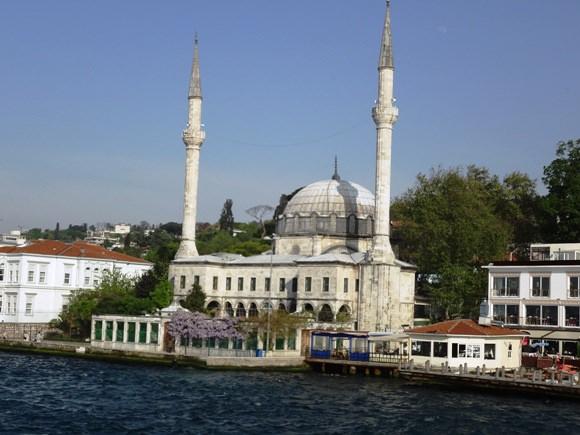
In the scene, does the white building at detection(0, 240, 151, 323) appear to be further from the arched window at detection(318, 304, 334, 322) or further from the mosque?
the arched window at detection(318, 304, 334, 322)

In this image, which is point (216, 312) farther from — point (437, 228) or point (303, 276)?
point (437, 228)

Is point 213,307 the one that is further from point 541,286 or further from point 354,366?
point 541,286

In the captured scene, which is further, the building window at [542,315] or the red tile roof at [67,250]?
the red tile roof at [67,250]

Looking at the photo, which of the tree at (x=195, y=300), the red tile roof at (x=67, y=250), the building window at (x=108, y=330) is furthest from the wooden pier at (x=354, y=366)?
the red tile roof at (x=67, y=250)

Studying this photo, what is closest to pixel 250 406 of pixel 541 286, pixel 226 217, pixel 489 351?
pixel 489 351

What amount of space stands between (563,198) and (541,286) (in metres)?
13.2

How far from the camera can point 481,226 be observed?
2199 inches

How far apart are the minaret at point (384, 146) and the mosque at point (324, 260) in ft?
0.19

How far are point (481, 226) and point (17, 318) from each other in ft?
102

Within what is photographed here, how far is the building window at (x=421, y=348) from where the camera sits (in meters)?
40.5

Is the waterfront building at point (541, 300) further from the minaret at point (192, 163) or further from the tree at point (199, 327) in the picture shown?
the minaret at point (192, 163)

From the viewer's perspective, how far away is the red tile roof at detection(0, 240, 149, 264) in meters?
64.5

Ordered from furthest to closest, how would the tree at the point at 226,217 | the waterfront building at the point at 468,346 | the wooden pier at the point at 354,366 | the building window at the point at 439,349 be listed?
the tree at the point at 226,217 → the wooden pier at the point at 354,366 → the building window at the point at 439,349 → the waterfront building at the point at 468,346

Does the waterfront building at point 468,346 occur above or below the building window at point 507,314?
below
